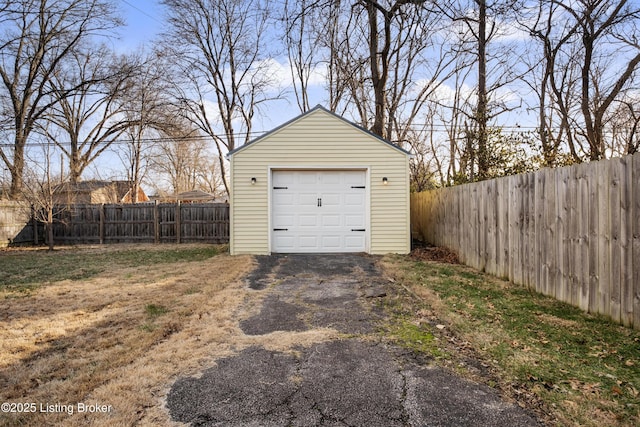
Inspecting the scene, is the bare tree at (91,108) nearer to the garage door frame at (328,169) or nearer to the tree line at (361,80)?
the tree line at (361,80)

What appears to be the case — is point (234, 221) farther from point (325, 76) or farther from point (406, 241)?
point (325, 76)

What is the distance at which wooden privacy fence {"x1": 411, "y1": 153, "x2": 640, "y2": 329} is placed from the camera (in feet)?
11.9

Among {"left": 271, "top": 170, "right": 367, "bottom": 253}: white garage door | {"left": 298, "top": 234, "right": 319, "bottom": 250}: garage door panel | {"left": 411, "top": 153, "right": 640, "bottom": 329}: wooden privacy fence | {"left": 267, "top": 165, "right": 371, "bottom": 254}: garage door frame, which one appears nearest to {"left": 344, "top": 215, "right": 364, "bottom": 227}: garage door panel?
{"left": 271, "top": 170, "right": 367, "bottom": 253}: white garage door

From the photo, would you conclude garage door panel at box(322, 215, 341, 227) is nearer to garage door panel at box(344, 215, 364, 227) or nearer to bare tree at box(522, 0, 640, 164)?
garage door panel at box(344, 215, 364, 227)

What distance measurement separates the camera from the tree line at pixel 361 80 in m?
9.04

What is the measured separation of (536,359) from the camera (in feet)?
9.93

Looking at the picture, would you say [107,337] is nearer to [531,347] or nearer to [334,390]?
[334,390]

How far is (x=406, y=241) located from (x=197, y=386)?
7495mm

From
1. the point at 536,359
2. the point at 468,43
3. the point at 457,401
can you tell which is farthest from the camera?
the point at 468,43

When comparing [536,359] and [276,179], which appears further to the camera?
[276,179]

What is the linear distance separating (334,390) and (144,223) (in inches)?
524

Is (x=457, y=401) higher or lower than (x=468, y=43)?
lower

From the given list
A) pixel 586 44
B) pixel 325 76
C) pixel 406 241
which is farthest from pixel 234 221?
pixel 325 76

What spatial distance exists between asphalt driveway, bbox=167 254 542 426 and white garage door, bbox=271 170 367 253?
5.37m
